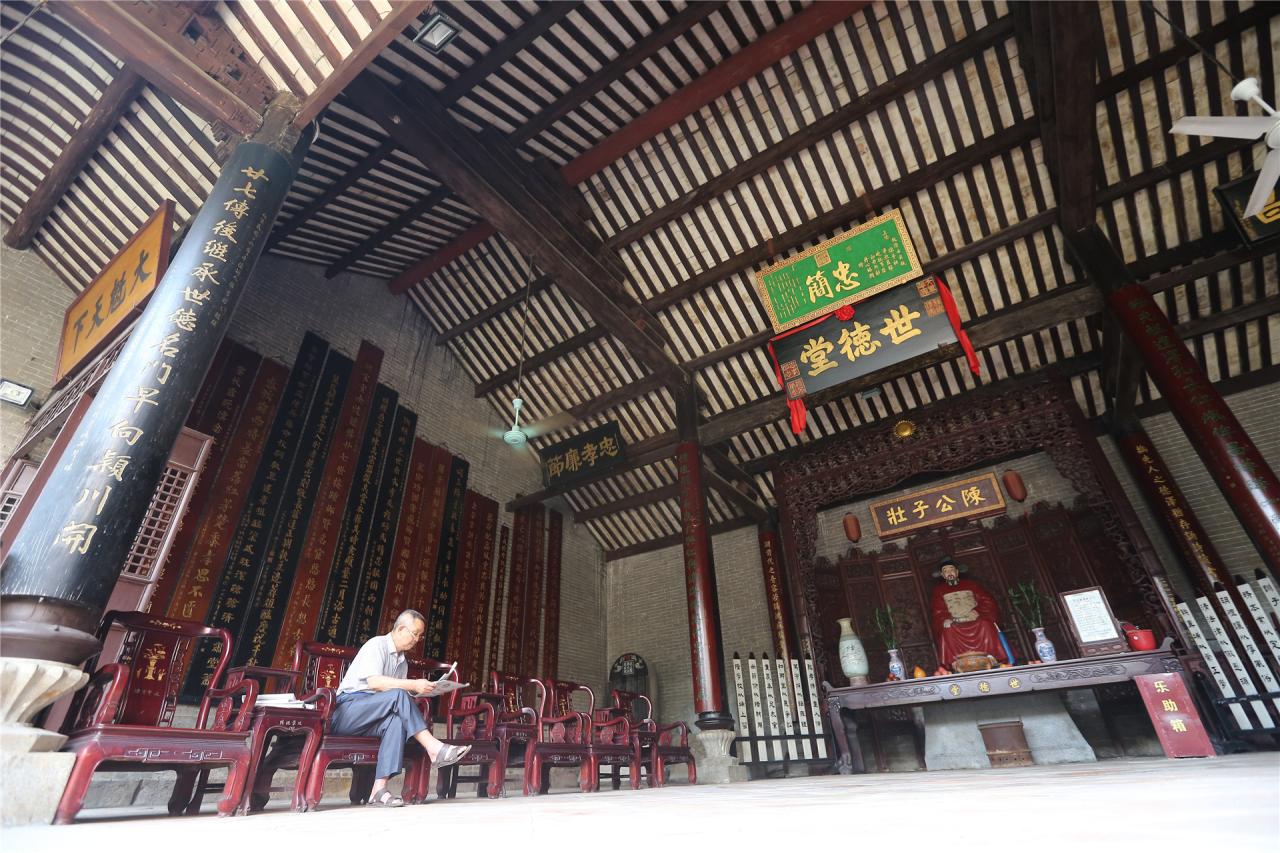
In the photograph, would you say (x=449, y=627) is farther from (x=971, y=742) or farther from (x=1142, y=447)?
(x=1142, y=447)

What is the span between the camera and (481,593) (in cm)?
628

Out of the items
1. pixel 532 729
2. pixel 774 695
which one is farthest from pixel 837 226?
pixel 532 729

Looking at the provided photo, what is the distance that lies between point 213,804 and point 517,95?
192 inches

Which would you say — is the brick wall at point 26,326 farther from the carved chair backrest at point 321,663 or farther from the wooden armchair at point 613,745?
the wooden armchair at point 613,745

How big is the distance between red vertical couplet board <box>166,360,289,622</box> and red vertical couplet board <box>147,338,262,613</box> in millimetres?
36

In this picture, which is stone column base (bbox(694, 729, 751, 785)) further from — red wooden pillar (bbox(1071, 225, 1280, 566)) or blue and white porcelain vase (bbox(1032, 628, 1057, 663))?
red wooden pillar (bbox(1071, 225, 1280, 566))

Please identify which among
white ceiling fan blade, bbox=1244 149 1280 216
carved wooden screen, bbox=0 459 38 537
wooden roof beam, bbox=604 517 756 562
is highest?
white ceiling fan blade, bbox=1244 149 1280 216

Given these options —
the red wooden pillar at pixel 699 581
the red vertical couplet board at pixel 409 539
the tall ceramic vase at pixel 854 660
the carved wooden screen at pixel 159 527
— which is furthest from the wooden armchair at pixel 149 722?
the tall ceramic vase at pixel 854 660

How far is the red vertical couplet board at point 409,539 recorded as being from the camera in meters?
5.35

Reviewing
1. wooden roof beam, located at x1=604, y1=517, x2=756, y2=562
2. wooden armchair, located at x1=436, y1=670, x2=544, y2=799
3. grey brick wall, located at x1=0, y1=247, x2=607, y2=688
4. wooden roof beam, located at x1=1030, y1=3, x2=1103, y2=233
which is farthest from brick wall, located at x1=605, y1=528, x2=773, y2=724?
wooden roof beam, located at x1=1030, y1=3, x2=1103, y2=233

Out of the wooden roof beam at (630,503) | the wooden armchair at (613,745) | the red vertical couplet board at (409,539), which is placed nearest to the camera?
the wooden armchair at (613,745)

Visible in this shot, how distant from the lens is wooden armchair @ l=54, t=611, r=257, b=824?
1.75 meters

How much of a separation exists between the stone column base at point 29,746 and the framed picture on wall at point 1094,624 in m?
5.16

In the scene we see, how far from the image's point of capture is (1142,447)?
5480mm
